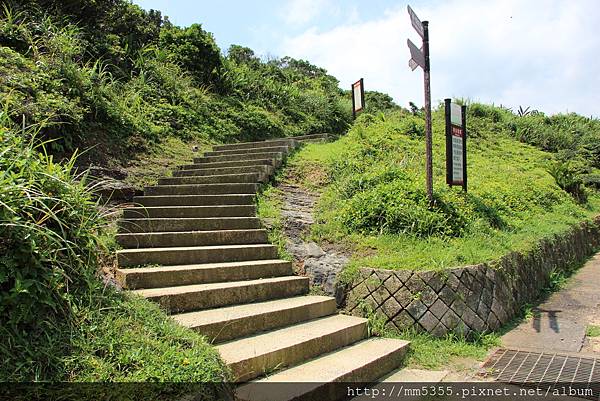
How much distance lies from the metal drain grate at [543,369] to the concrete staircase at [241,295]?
2.84 feet

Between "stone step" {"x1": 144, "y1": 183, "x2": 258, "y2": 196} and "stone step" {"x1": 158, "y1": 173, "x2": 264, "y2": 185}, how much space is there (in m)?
0.30

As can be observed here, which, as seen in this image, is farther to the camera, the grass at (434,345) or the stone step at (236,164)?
the stone step at (236,164)

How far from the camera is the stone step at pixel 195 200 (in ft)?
20.7

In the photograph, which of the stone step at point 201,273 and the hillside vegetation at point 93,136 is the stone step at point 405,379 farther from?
the stone step at point 201,273

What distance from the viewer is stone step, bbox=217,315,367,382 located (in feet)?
10.9

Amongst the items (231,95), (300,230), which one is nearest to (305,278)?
(300,230)

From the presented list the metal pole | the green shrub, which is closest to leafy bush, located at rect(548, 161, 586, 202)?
the metal pole

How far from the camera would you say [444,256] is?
493 centimetres

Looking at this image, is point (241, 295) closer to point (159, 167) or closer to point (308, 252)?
point (308, 252)

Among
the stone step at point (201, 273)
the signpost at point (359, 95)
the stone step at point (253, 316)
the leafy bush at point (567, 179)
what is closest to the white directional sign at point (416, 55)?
the stone step at point (201, 273)

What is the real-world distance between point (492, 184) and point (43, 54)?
8651mm

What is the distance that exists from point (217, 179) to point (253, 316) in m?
3.89

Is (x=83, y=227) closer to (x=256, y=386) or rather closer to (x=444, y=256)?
(x=256, y=386)

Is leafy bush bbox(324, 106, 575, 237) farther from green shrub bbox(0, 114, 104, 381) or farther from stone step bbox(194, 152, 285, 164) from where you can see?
green shrub bbox(0, 114, 104, 381)
